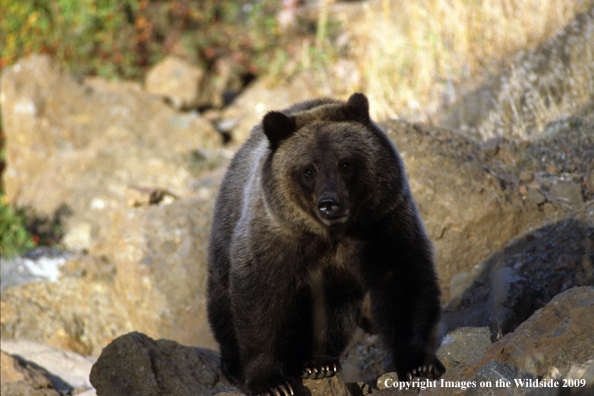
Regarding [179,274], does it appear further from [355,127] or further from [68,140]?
[68,140]

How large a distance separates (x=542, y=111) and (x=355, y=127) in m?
3.34

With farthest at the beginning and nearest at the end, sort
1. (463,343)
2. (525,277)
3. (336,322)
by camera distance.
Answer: (525,277) → (336,322) → (463,343)

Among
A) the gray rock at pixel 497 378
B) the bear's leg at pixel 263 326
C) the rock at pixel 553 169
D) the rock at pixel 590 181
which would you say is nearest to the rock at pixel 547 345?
the gray rock at pixel 497 378

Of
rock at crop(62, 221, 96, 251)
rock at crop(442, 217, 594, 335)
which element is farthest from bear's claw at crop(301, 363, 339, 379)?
rock at crop(62, 221, 96, 251)

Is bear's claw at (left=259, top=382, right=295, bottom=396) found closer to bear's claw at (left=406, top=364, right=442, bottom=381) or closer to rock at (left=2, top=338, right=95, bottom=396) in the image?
bear's claw at (left=406, top=364, right=442, bottom=381)

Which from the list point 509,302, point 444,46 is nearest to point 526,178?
point 509,302

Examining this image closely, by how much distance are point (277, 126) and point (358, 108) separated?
0.47 metres

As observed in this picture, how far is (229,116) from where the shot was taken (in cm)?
994

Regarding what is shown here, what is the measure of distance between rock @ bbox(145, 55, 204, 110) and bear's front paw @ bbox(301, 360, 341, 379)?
679cm

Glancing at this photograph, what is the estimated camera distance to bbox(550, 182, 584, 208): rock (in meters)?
4.58

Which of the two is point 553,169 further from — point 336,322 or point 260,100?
point 260,100

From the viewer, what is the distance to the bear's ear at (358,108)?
3240 millimetres

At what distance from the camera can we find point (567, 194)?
4.64 metres

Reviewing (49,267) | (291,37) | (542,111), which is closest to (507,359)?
(542,111)
